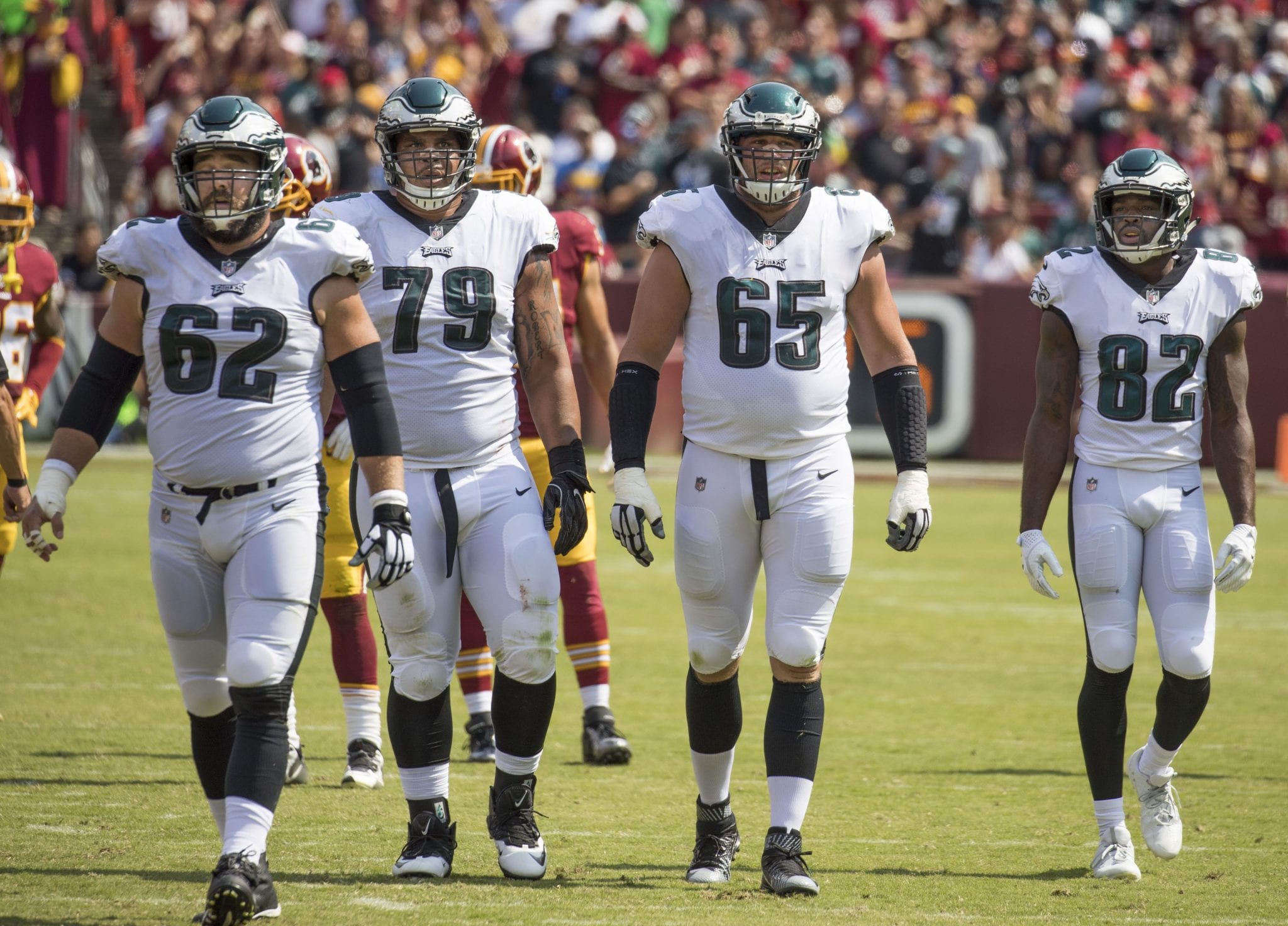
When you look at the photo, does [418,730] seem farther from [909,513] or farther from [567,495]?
[909,513]

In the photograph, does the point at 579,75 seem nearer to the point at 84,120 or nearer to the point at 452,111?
the point at 84,120

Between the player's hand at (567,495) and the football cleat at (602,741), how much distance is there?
1.44 meters

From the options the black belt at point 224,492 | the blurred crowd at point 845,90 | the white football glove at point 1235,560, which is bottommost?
the white football glove at point 1235,560

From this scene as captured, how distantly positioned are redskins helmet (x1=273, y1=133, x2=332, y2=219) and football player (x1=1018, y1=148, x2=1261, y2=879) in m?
2.41

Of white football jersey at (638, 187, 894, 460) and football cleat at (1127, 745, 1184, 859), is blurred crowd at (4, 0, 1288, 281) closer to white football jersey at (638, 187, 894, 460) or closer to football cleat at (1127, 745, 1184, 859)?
football cleat at (1127, 745, 1184, 859)

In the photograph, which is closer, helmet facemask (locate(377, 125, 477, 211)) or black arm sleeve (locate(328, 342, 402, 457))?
black arm sleeve (locate(328, 342, 402, 457))

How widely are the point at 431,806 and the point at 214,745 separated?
561 millimetres

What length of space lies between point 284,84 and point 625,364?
12311mm

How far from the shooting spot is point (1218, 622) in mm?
8570

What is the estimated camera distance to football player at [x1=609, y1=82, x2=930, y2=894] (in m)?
4.31

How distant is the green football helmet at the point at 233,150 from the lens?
3945 millimetres

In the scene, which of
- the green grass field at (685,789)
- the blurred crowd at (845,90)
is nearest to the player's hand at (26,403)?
the green grass field at (685,789)

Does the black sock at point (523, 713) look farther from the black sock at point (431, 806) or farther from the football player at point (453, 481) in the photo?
the black sock at point (431, 806)

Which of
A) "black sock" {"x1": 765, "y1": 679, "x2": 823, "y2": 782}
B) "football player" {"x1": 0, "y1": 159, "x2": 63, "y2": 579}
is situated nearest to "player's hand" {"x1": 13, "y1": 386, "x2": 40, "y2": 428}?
"football player" {"x1": 0, "y1": 159, "x2": 63, "y2": 579}
